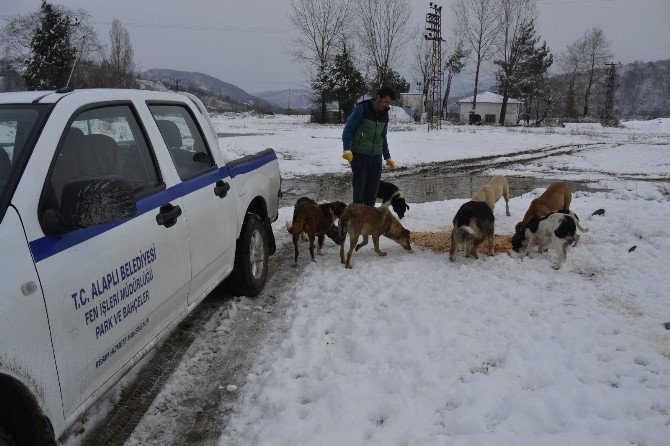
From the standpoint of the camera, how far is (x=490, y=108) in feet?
226

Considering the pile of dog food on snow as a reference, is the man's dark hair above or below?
above

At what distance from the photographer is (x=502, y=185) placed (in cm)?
866

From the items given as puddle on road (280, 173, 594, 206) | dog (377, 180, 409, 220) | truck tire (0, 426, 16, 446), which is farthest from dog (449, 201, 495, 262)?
truck tire (0, 426, 16, 446)

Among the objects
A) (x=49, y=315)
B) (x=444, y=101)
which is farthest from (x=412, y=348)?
(x=444, y=101)

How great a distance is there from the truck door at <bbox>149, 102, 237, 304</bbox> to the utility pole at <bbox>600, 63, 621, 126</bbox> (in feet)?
203

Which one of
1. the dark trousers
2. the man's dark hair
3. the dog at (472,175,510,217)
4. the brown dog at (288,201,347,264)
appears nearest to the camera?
the brown dog at (288,201,347,264)

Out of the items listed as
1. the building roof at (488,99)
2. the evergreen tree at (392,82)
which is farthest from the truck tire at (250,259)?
the building roof at (488,99)

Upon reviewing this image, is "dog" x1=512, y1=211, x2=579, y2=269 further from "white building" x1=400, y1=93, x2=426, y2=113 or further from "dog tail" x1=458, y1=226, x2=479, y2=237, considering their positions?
"white building" x1=400, y1=93, x2=426, y2=113

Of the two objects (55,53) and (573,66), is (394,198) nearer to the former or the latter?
(55,53)

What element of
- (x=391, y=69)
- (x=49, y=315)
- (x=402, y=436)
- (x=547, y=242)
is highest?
(x=391, y=69)

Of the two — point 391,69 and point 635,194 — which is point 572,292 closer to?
point 635,194

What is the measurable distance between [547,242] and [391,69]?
55142 millimetres

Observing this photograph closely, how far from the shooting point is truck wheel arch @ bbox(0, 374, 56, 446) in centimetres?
212

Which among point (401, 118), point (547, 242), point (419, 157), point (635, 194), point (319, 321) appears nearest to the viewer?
point (319, 321)
